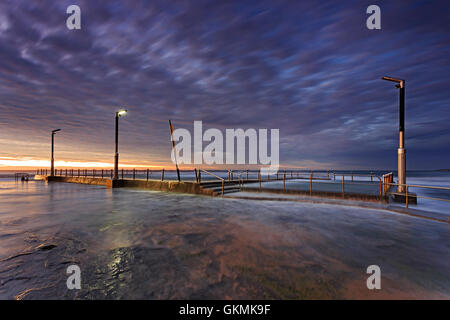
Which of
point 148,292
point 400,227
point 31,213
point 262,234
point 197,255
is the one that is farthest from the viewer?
point 31,213

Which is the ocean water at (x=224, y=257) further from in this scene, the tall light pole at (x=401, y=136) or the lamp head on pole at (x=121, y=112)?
the lamp head on pole at (x=121, y=112)

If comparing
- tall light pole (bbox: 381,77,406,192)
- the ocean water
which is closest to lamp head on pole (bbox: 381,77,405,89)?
tall light pole (bbox: 381,77,406,192)

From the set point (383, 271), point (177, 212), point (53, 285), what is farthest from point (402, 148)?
point (53, 285)

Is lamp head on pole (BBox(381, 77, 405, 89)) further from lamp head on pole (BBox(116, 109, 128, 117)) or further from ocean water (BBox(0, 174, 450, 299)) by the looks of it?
lamp head on pole (BBox(116, 109, 128, 117))

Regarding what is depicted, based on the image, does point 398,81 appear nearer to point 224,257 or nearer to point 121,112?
point 224,257

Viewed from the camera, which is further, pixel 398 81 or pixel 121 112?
pixel 121 112

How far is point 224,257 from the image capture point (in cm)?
376

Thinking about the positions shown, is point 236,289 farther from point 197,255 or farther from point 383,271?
point 383,271

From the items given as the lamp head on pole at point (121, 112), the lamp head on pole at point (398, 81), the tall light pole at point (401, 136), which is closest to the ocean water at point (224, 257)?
the tall light pole at point (401, 136)

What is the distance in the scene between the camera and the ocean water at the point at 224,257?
2.70 meters

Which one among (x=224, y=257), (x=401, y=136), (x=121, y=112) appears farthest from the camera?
→ (x=121, y=112)

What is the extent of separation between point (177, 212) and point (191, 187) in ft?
21.6

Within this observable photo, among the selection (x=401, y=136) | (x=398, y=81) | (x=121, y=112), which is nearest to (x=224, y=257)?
(x=401, y=136)
